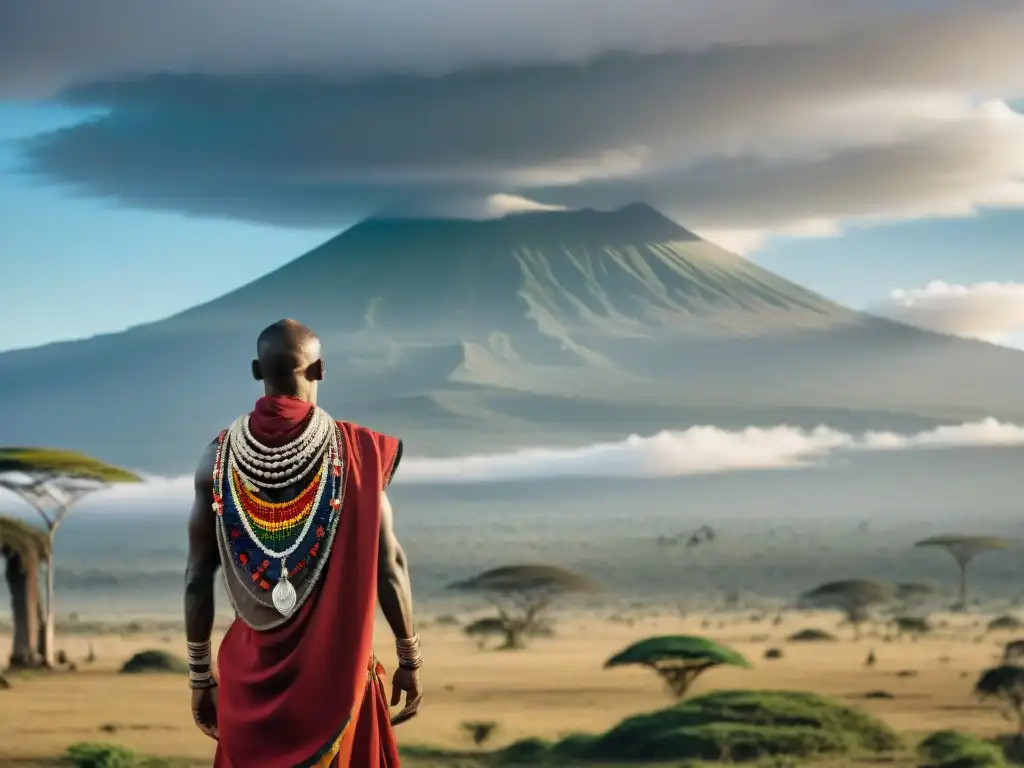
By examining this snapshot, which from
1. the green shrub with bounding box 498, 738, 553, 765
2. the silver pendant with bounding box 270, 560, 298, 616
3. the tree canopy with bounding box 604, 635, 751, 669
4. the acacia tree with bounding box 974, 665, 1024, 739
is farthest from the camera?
Result: the tree canopy with bounding box 604, 635, 751, 669

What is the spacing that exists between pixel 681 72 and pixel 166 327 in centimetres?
432

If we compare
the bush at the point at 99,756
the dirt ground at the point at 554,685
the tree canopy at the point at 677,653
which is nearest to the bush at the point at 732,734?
the dirt ground at the point at 554,685

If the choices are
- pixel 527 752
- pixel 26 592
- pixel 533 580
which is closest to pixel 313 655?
pixel 527 752

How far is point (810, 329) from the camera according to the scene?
446 inches

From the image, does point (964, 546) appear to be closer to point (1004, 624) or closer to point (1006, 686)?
point (1004, 624)

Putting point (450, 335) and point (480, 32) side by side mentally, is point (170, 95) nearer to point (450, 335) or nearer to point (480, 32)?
point (480, 32)

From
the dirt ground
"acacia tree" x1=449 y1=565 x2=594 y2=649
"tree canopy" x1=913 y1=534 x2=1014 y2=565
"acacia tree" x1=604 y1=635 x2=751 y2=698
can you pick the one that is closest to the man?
the dirt ground

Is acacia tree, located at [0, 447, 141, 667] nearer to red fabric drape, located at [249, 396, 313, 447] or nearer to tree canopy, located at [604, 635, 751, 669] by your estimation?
tree canopy, located at [604, 635, 751, 669]

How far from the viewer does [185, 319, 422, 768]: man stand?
2.54 meters

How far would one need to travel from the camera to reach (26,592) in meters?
9.30

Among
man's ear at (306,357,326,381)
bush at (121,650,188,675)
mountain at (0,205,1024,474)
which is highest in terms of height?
mountain at (0,205,1024,474)

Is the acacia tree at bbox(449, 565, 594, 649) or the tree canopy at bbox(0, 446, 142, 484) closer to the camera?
the acacia tree at bbox(449, 565, 594, 649)

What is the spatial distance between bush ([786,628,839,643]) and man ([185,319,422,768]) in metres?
6.95

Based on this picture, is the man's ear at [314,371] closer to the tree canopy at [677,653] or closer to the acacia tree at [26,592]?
the tree canopy at [677,653]
